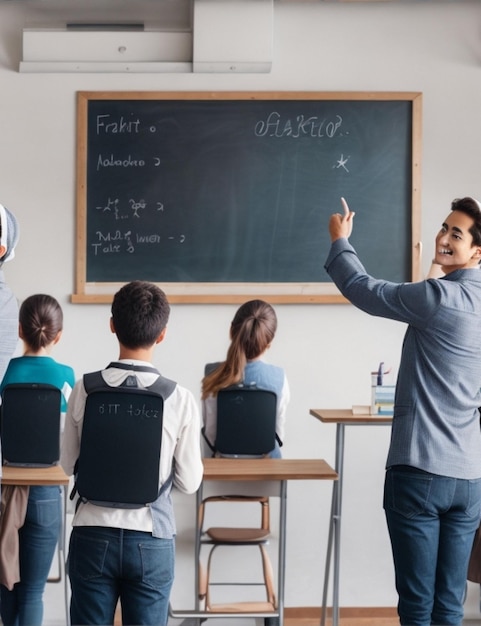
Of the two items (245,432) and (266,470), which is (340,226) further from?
(245,432)

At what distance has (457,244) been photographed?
2328 mm

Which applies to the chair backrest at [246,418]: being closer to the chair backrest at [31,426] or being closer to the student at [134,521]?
the chair backrest at [31,426]

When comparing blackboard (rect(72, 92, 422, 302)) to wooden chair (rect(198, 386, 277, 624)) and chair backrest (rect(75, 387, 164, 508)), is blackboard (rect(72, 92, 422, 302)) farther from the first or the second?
chair backrest (rect(75, 387, 164, 508))

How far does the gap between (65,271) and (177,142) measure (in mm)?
842

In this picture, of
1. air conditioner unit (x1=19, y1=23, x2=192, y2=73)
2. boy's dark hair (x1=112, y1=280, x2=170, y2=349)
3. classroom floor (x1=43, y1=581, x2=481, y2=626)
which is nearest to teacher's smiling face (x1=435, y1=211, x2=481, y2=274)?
boy's dark hair (x1=112, y1=280, x2=170, y2=349)

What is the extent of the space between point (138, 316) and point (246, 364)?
4.66ft

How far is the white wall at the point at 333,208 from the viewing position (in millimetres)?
4344

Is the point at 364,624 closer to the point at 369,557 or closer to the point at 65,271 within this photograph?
the point at 369,557

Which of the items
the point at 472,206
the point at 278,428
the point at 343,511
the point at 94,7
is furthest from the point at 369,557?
the point at 94,7

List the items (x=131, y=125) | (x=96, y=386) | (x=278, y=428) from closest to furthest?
(x=96, y=386) → (x=278, y=428) → (x=131, y=125)

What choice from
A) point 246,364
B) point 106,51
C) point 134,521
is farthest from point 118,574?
point 106,51

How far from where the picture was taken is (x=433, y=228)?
4.39 metres

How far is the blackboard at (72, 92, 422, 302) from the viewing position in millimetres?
4324

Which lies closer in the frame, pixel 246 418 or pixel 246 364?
pixel 246 418
